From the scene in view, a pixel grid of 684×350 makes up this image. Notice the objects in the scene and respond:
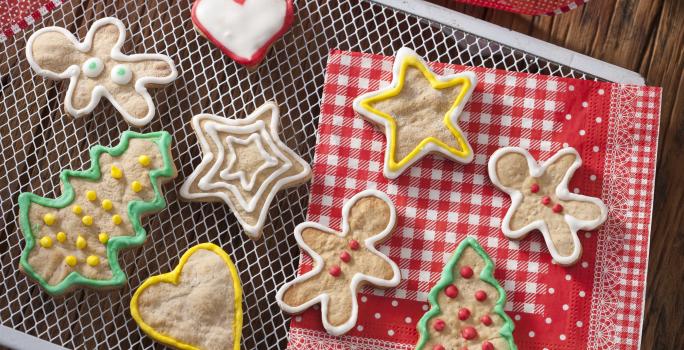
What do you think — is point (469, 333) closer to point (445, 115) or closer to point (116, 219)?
point (445, 115)

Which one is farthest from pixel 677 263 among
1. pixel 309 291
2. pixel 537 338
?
pixel 309 291

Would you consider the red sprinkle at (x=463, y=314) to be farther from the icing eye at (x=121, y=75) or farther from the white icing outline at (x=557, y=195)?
the icing eye at (x=121, y=75)

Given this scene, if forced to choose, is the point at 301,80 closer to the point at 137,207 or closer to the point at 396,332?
the point at 137,207

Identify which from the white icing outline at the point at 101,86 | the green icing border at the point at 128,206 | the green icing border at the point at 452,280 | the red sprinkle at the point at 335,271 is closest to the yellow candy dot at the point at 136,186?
the green icing border at the point at 128,206

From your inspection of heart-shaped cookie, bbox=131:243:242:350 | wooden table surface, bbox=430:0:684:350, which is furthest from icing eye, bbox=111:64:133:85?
wooden table surface, bbox=430:0:684:350

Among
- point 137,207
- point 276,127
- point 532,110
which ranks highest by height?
point 532,110

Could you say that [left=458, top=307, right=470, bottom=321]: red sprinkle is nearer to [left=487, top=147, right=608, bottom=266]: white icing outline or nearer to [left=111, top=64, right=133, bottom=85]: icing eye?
[left=487, top=147, right=608, bottom=266]: white icing outline
